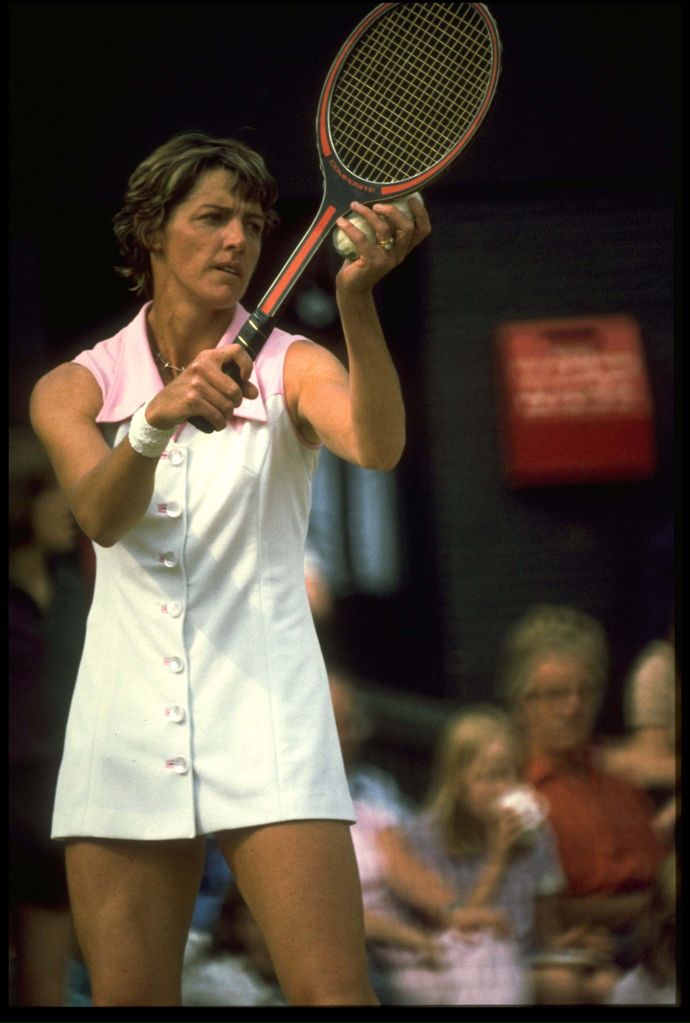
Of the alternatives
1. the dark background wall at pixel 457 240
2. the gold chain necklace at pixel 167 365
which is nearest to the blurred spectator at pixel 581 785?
the dark background wall at pixel 457 240

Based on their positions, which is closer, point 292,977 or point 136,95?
point 292,977

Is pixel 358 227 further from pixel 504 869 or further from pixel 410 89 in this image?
pixel 504 869

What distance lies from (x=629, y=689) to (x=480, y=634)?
0.70 metres

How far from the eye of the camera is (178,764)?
2748mm

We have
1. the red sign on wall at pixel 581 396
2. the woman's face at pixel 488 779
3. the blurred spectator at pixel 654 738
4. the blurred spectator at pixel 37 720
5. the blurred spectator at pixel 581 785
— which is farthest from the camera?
the red sign on wall at pixel 581 396

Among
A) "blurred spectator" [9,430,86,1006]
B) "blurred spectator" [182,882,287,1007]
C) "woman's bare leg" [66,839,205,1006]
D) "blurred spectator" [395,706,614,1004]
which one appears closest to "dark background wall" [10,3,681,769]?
"blurred spectator" [395,706,614,1004]

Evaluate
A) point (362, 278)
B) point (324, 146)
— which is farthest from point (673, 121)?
point (362, 278)

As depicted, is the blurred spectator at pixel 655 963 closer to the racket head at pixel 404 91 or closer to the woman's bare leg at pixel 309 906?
the woman's bare leg at pixel 309 906

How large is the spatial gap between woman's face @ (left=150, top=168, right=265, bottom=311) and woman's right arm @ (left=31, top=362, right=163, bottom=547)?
0.75 feet

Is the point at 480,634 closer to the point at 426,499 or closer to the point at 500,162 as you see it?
the point at 426,499

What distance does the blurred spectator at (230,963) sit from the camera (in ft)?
14.7

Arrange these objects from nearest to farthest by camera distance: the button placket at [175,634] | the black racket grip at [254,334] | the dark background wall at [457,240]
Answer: the black racket grip at [254,334]
the button placket at [175,634]
the dark background wall at [457,240]

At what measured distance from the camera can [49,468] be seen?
4535 millimetres

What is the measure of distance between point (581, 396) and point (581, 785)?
1699 millimetres
